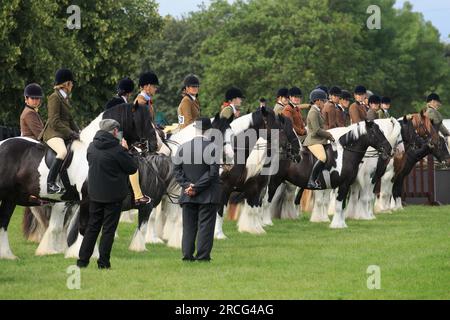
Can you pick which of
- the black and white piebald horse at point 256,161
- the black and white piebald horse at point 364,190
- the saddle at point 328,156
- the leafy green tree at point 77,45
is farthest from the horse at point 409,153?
the leafy green tree at point 77,45

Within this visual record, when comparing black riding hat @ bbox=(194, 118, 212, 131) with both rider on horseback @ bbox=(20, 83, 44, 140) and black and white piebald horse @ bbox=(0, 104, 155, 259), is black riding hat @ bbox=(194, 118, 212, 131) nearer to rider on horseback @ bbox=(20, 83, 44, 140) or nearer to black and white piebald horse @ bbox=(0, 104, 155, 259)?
black and white piebald horse @ bbox=(0, 104, 155, 259)

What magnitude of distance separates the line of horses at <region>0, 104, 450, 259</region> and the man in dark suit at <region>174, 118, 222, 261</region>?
957 millimetres

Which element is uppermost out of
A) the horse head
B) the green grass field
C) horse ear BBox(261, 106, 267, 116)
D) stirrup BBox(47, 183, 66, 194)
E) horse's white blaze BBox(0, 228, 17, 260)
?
horse ear BBox(261, 106, 267, 116)

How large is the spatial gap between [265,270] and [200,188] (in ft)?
5.25

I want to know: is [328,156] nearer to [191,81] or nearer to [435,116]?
[191,81]

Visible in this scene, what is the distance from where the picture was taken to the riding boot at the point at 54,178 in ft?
50.8

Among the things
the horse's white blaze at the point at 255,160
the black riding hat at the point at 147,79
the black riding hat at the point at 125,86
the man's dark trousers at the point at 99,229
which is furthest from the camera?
the horse's white blaze at the point at 255,160

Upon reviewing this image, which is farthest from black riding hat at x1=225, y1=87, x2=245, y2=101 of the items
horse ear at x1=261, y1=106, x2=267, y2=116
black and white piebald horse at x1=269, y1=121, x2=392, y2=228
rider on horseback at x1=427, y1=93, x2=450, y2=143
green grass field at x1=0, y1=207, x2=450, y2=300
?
Result: rider on horseback at x1=427, y1=93, x2=450, y2=143

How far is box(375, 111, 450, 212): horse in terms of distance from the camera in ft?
89.5

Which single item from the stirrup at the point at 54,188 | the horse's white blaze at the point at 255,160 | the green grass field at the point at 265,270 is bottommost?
the green grass field at the point at 265,270

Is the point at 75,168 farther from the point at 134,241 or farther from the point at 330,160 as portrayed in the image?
the point at 330,160

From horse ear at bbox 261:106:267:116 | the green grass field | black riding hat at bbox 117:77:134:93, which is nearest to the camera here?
the green grass field

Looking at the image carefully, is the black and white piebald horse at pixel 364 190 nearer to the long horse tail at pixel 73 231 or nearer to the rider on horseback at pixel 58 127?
the long horse tail at pixel 73 231

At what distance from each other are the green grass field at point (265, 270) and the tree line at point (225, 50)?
1990 cm
